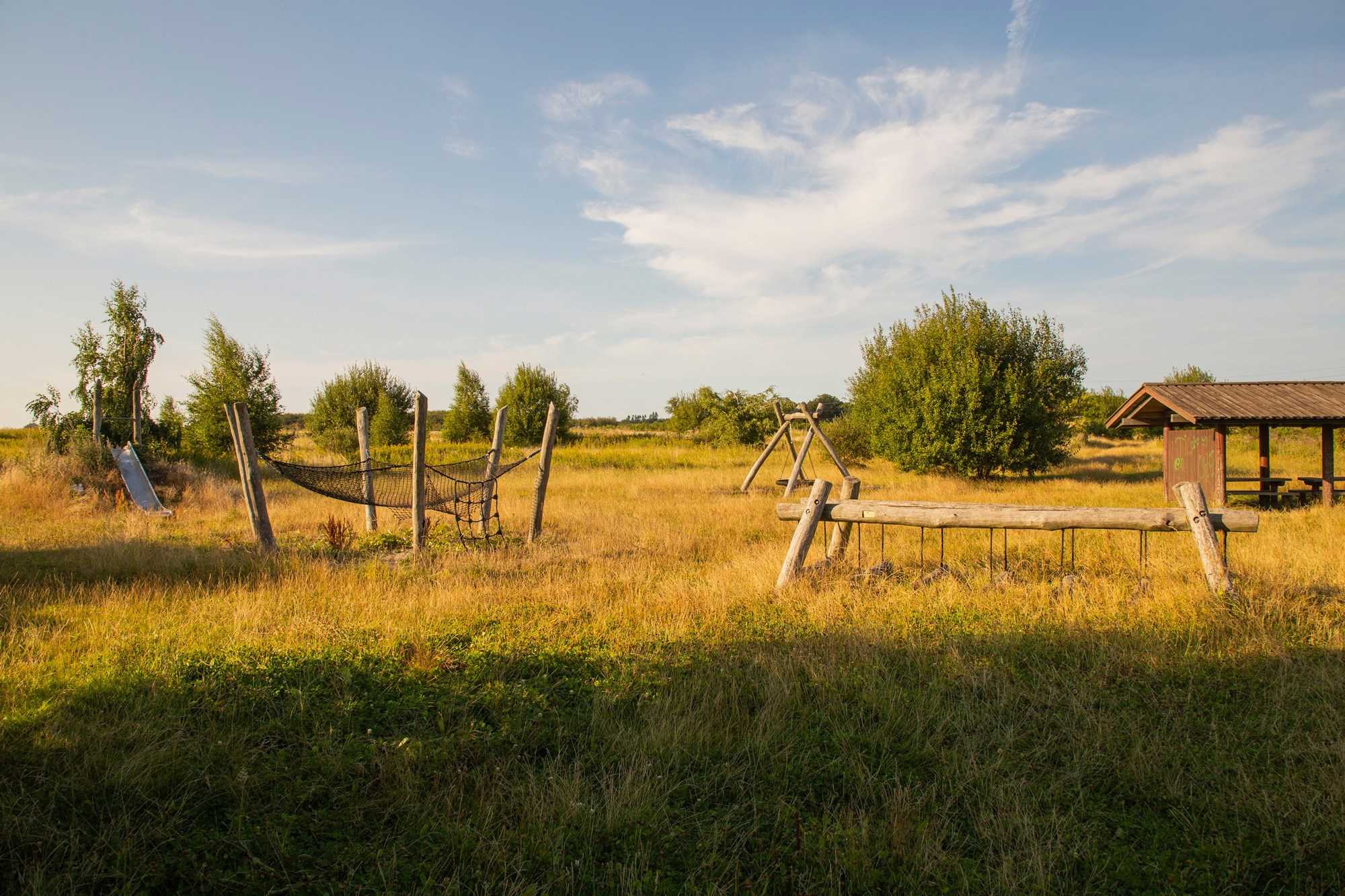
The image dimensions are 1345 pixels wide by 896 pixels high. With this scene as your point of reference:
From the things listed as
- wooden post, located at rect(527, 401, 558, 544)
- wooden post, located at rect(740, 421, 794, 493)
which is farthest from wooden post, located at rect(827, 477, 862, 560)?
wooden post, located at rect(740, 421, 794, 493)

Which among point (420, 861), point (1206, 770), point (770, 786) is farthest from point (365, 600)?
point (1206, 770)

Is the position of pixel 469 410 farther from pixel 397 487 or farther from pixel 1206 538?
pixel 1206 538

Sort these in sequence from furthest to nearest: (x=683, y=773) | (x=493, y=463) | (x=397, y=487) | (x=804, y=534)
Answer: (x=397, y=487), (x=493, y=463), (x=804, y=534), (x=683, y=773)

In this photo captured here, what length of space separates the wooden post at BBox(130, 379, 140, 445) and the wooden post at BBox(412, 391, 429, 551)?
11406 millimetres

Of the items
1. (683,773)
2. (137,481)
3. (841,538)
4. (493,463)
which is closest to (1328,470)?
(841,538)

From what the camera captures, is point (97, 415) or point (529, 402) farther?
point (529, 402)

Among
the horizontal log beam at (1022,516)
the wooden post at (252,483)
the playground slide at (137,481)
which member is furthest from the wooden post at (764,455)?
the playground slide at (137,481)

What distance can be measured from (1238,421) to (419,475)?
51.9 feet

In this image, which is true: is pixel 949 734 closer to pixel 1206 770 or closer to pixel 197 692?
pixel 1206 770

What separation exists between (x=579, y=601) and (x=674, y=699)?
230cm

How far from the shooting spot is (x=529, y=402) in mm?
32188

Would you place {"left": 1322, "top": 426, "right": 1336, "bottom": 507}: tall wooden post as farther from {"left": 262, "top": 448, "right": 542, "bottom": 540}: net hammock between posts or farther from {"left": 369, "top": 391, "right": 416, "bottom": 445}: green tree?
{"left": 369, "top": 391, "right": 416, "bottom": 445}: green tree

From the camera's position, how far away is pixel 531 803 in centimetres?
324

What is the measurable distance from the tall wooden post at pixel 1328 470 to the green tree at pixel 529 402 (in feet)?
81.7
